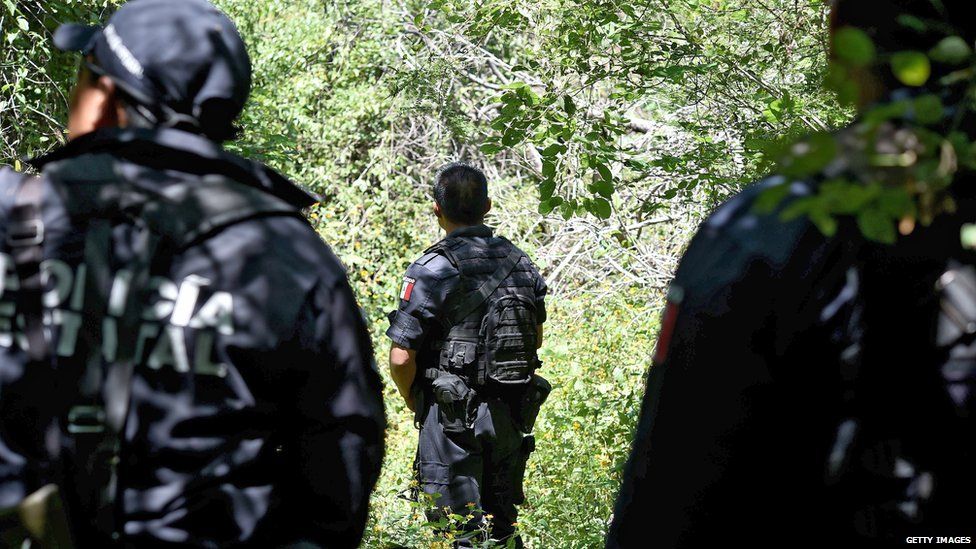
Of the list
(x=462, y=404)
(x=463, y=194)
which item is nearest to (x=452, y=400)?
(x=462, y=404)

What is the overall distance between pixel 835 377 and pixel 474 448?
13.9 ft

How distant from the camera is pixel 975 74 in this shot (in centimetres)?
98

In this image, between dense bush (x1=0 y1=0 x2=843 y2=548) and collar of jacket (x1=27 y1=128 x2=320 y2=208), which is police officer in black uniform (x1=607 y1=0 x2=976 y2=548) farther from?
dense bush (x1=0 y1=0 x2=843 y2=548)

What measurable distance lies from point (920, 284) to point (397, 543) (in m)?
3.02

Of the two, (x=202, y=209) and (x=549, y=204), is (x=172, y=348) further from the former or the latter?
(x=549, y=204)

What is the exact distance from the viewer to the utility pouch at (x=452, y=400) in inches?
206

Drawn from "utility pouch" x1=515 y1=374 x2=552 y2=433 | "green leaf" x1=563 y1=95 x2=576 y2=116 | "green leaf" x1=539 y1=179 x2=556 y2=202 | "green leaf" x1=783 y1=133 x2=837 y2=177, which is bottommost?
"utility pouch" x1=515 y1=374 x2=552 y2=433

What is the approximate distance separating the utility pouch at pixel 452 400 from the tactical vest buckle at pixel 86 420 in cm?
365

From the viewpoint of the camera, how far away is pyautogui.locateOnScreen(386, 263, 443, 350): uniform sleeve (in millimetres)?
5176

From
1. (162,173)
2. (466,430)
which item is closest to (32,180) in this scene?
(162,173)

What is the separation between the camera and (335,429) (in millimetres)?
1756

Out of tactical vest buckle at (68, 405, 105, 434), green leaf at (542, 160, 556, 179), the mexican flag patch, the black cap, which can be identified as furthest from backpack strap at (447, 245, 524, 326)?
tactical vest buckle at (68, 405, 105, 434)

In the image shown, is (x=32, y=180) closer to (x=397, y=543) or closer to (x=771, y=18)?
(x=397, y=543)

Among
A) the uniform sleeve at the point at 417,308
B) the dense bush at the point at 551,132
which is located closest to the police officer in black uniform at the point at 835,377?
the dense bush at the point at 551,132
